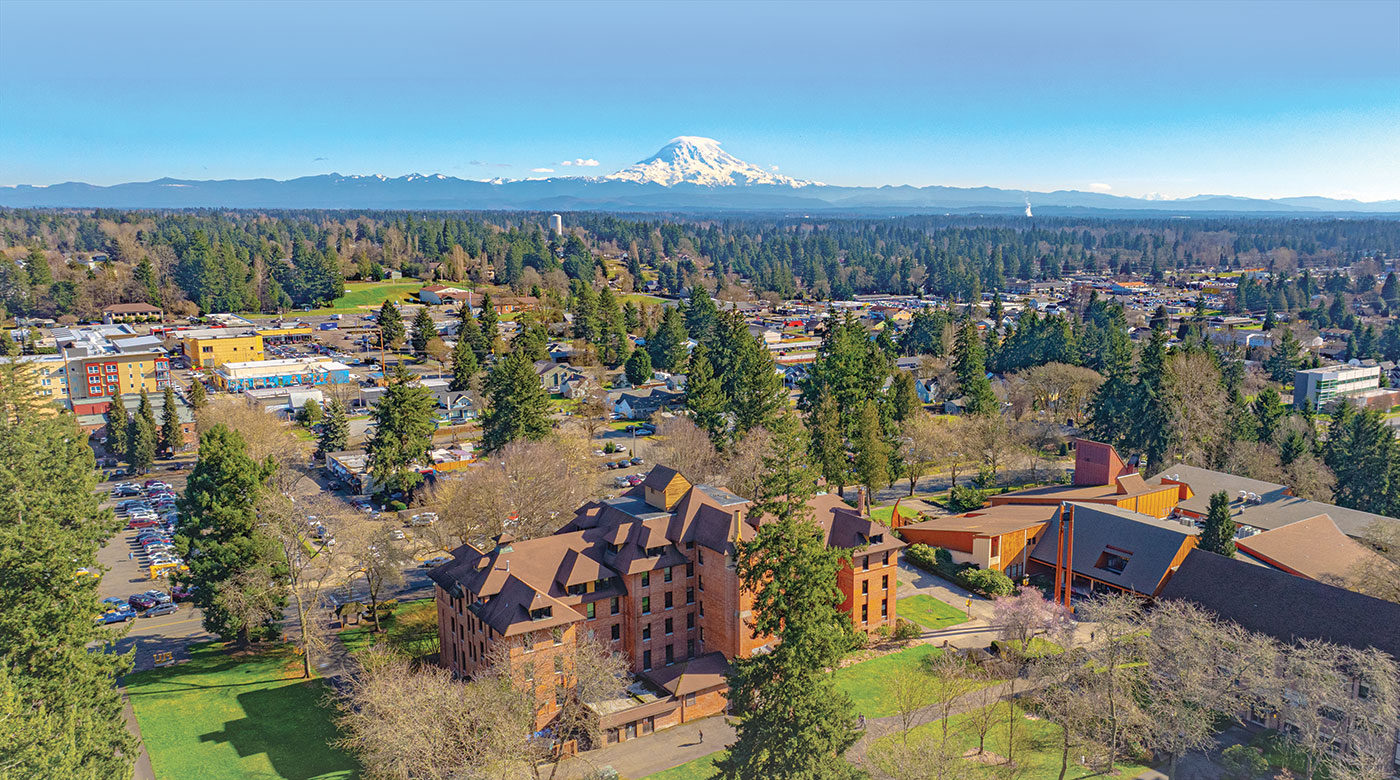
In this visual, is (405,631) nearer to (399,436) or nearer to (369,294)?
(399,436)

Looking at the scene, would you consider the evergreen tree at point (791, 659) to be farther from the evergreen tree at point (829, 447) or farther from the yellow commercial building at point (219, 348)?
the yellow commercial building at point (219, 348)

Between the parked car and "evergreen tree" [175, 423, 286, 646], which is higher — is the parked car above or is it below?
below

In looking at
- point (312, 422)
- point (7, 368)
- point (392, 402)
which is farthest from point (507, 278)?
point (7, 368)

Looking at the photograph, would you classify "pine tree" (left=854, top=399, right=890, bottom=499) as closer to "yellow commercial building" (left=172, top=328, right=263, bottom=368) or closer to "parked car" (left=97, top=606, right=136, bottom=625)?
"parked car" (left=97, top=606, right=136, bottom=625)

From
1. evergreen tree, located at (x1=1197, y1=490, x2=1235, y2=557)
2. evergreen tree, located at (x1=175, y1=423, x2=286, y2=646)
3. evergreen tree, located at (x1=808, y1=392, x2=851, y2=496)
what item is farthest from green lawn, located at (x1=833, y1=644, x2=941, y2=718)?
evergreen tree, located at (x1=175, y1=423, x2=286, y2=646)

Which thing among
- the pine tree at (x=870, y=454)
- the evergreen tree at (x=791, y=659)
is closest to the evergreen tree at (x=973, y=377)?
the pine tree at (x=870, y=454)

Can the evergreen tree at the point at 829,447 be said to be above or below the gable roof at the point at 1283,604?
above

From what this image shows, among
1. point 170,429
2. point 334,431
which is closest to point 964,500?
point 334,431
